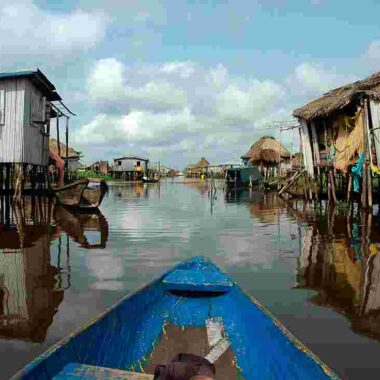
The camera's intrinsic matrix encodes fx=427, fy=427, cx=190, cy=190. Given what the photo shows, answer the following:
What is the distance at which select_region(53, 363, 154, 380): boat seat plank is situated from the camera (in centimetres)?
294

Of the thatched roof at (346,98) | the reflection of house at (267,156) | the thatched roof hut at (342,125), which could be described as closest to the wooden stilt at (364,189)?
the thatched roof hut at (342,125)

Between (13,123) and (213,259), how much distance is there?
14.0 metres

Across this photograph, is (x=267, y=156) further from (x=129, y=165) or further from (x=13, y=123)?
(x=13, y=123)

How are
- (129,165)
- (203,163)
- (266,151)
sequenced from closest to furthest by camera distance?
(266,151)
(129,165)
(203,163)

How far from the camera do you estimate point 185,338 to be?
4.48 m

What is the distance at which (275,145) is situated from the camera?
54188 millimetres

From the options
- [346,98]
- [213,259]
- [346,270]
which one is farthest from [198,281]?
[346,98]

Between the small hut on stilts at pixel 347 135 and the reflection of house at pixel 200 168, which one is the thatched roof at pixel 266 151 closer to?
the small hut on stilts at pixel 347 135

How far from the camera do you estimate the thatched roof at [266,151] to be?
51281mm

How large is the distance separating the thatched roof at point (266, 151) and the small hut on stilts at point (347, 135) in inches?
1006

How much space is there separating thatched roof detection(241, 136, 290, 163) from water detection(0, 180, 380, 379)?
3543cm

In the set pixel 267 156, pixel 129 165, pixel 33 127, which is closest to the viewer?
pixel 33 127

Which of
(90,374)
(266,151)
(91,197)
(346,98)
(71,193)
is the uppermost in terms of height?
(266,151)

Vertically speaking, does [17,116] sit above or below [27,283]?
above
